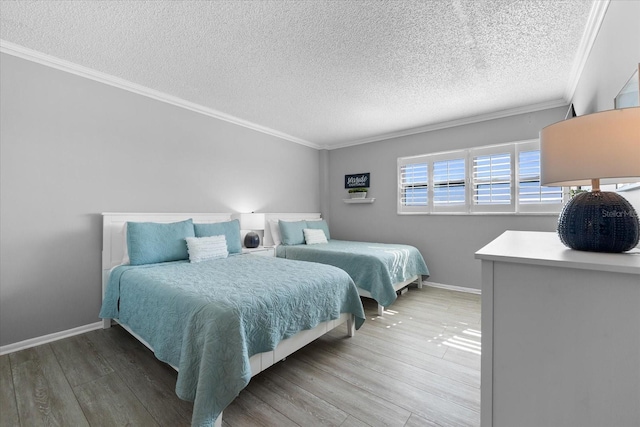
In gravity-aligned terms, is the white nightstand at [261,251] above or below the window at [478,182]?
below

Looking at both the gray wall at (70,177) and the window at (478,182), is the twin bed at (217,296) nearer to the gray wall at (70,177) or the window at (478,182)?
the gray wall at (70,177)

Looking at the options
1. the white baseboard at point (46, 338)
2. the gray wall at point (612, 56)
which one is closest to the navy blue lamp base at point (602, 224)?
the gray wall at point (612, 56)

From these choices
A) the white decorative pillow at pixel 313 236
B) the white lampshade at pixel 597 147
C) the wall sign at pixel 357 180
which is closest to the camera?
the white lampshade at pixel 597 147

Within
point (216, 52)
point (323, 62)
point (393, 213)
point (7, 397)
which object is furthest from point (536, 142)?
point (7, 397)

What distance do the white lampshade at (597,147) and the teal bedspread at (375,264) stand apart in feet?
7.47

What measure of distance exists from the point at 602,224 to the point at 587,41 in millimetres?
2175

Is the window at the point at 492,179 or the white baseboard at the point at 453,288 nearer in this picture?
the window at the point at 492,179

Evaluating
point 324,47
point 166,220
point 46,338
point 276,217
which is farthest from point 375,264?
point 46,338

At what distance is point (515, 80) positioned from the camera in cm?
280

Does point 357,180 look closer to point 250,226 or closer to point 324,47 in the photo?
point 250,226

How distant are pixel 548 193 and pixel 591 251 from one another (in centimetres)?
313

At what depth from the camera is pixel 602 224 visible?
913 mm

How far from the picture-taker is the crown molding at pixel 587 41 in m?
1.79

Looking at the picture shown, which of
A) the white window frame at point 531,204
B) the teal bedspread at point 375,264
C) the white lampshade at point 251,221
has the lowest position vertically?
the teal bedspread at point 375,264
